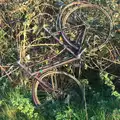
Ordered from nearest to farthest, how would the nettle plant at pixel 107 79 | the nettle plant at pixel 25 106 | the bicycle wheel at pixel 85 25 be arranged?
1. the nettle plant at pixel 107 79
2. the nettle plant at pixel 25 106
3. the bicycle wheel at pixel 85 25

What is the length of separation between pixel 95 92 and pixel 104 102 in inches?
26.2

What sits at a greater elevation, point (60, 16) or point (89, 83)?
point (60, 16)

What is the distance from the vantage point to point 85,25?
585cm

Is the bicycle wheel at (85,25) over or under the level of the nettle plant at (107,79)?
over

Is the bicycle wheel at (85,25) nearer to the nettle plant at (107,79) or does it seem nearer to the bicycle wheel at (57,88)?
the nettle plant at (107,79)

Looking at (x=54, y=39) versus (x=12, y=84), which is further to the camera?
(x=12, y=84)

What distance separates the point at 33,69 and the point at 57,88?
0.56m

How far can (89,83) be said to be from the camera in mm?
6547

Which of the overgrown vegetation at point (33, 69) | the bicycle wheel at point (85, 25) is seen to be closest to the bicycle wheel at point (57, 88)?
the overgrown vegetation at point (33, 69)

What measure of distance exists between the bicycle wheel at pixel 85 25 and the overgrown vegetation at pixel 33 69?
143 millimetres

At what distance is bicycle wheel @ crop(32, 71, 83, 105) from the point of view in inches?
235

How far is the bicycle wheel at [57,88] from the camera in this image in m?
5.96

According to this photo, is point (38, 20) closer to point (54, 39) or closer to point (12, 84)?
point (54, 39)

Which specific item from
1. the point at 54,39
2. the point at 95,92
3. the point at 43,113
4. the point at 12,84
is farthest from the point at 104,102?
the point at 12,84
